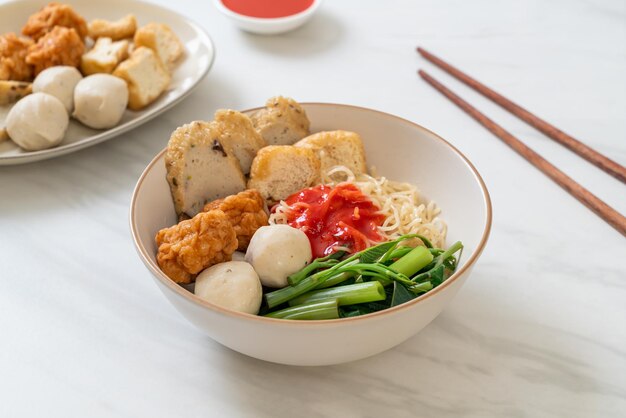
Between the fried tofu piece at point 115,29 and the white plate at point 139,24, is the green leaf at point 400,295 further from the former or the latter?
the fried tofu piece at point 115,29

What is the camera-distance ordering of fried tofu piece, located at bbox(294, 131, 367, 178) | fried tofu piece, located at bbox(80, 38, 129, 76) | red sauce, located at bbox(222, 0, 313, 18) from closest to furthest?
fried tofu piece, located at bbox(294, 131, 367, 178)
fried tofu piece, located at bbox(80, 38, 129, 76)
red sauce, located at bbox(222, 0, 313, 18)

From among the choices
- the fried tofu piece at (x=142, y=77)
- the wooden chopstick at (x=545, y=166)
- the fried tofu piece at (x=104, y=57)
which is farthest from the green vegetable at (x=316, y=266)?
the fried tofu piece at (x=104, y=57)

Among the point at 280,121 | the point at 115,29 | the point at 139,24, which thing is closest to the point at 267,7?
the point at 139,24

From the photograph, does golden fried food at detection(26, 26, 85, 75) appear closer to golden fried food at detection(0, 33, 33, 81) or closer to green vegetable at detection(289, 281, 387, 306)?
golden fried food at detection(0, 33, 33, 81)

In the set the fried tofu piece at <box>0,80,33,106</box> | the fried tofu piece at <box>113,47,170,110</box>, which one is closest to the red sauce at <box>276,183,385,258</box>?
the fried tofu piece at <box>113,47,170,110</box>

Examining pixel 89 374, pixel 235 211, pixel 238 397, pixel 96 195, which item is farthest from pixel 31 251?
pixel 238 397

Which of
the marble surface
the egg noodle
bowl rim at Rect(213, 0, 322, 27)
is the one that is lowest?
the marble surface

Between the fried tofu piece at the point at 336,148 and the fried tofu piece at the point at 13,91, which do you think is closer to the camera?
the fried tofu piece at the point at 336,148
